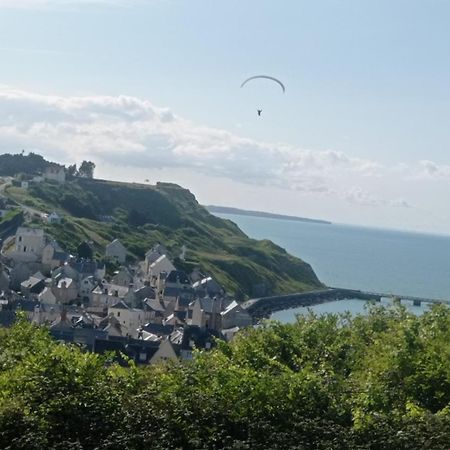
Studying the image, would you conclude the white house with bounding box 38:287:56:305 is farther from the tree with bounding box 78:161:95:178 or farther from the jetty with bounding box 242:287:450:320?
the tree with bounding box 78:161:95:178

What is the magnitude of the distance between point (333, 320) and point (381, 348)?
4.00m

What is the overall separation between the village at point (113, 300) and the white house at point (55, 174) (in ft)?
100

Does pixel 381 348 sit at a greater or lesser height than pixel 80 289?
greater

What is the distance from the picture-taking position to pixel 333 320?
24156mm

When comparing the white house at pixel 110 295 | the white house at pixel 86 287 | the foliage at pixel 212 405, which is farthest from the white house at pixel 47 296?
the foliage at pixel 212 405

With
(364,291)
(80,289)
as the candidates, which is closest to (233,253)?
(364,291)

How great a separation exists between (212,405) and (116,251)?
71.3 m

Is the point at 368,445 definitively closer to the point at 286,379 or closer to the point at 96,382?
the point at 286,379

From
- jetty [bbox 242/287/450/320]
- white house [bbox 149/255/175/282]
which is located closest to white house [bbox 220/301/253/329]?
jetty [bbox 242/287/450/320]

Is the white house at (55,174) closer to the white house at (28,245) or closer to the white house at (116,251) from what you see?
the white house at (116,251)

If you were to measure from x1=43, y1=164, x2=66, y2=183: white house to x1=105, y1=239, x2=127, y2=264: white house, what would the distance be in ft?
122

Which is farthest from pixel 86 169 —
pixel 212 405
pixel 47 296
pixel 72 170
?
pixel 212 405

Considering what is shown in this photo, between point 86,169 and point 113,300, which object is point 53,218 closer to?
point 113,300

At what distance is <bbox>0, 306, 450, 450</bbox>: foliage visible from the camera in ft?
42.2
